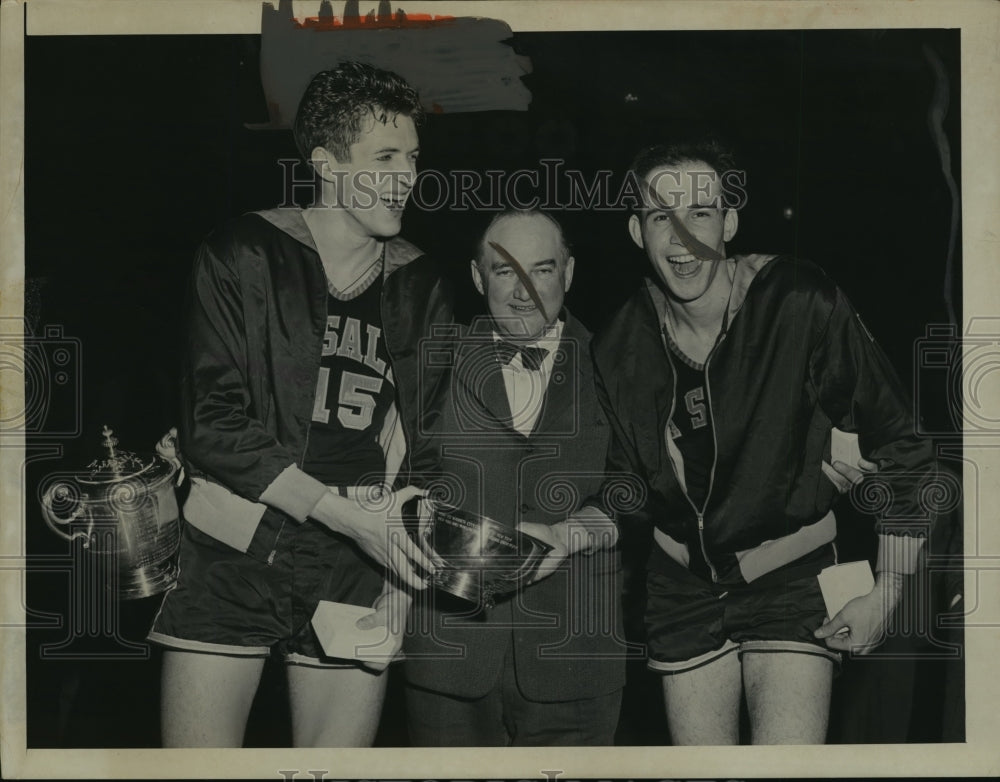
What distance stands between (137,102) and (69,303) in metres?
0.54

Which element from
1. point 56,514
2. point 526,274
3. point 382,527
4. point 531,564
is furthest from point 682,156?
point 56,514

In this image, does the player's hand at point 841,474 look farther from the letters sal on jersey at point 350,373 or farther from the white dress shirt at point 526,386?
the letters sal on jersey at point 350,373

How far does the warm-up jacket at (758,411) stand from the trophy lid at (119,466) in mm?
1093

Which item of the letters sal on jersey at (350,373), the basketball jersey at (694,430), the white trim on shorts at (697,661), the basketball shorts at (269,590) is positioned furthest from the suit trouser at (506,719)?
the letters sal on jersey at (350,373)

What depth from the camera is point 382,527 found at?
275 cm

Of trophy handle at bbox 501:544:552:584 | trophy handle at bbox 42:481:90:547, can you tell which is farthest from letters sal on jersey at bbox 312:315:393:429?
trophy handle at bbox 42:481:90:547

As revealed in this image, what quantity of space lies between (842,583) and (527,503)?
0.81 metres

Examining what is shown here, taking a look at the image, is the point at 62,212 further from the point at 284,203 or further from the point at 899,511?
the point at 899,511

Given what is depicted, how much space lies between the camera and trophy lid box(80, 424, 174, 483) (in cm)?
279

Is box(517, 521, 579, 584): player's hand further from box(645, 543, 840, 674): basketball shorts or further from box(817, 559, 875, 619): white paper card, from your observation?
box(817, 559, 875, 619): white paper card

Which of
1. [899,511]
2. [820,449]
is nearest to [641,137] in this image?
[820,449]

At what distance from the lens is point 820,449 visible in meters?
2.79

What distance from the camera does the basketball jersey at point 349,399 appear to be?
8.98 ft

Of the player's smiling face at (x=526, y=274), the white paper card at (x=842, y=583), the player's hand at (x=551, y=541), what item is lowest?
the white paper card at (x=842, y=583)
